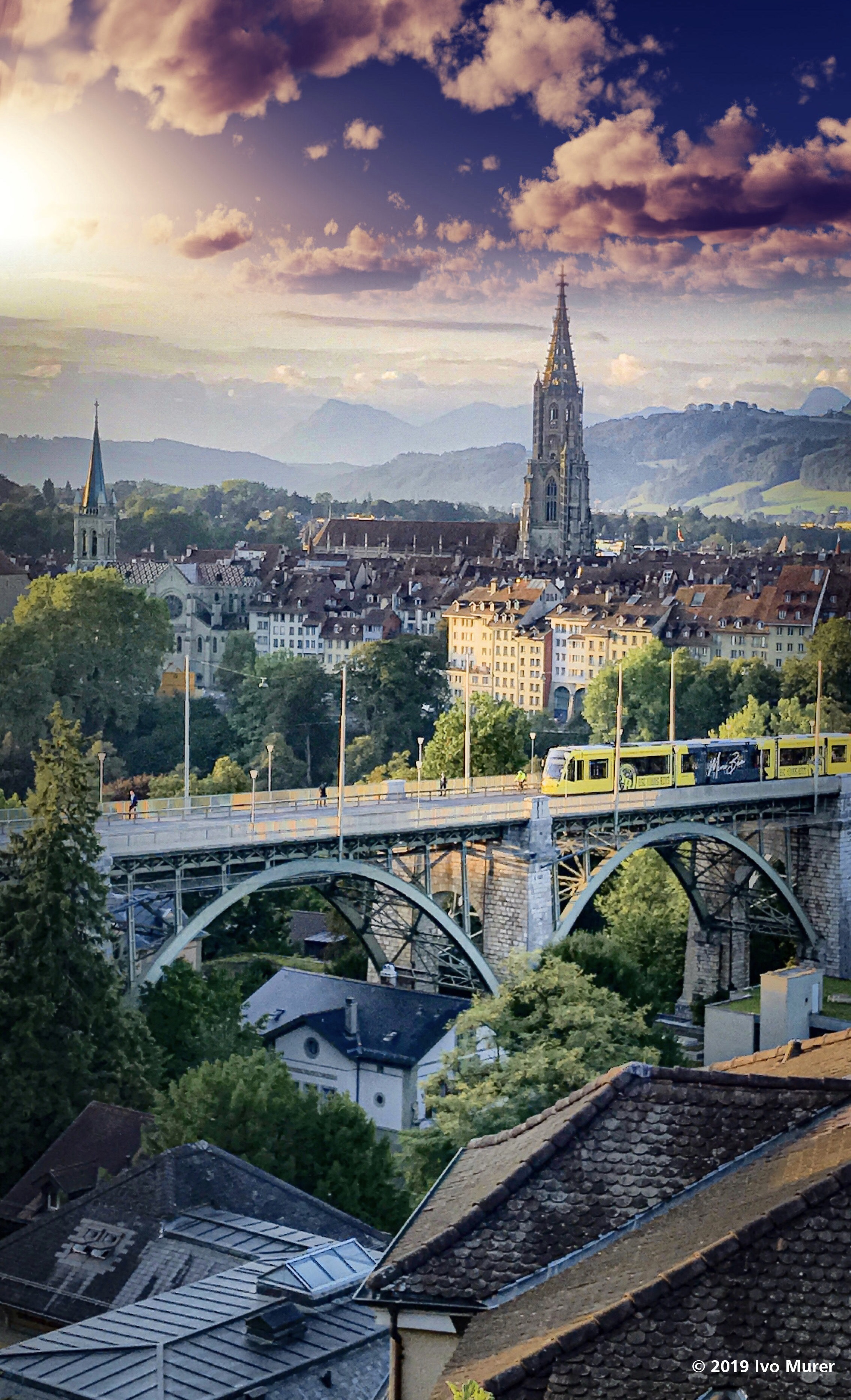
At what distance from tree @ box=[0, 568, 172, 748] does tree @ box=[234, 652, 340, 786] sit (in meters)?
6.11

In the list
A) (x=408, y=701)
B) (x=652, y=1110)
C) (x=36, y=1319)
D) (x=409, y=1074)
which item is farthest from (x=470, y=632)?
(x=652, y=1110)

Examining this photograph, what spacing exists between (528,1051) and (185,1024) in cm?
1142

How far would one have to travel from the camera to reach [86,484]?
15125cm

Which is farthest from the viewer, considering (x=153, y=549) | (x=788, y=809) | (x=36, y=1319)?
(x=153, y=549)

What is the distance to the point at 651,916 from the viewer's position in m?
71.9

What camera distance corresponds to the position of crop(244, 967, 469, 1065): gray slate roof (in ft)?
161

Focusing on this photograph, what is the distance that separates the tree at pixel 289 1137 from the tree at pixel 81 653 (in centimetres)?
6907

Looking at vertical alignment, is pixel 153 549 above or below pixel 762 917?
above

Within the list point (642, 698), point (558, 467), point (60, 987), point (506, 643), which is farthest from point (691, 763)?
point (558, 467)

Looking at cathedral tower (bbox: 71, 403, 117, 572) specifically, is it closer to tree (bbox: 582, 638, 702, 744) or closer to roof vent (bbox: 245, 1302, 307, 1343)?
tree (bbox: 582, 638, 702, 744)

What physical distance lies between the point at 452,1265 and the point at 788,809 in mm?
56582

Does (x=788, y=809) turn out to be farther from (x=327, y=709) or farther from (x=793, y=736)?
(x=327, y=709)

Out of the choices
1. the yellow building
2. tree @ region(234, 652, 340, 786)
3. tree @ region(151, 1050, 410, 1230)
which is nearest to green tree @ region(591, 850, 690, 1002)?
tree @ region(151, 1050, 410, 1230)

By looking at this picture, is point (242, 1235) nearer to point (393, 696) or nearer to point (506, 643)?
point (393, 696)
